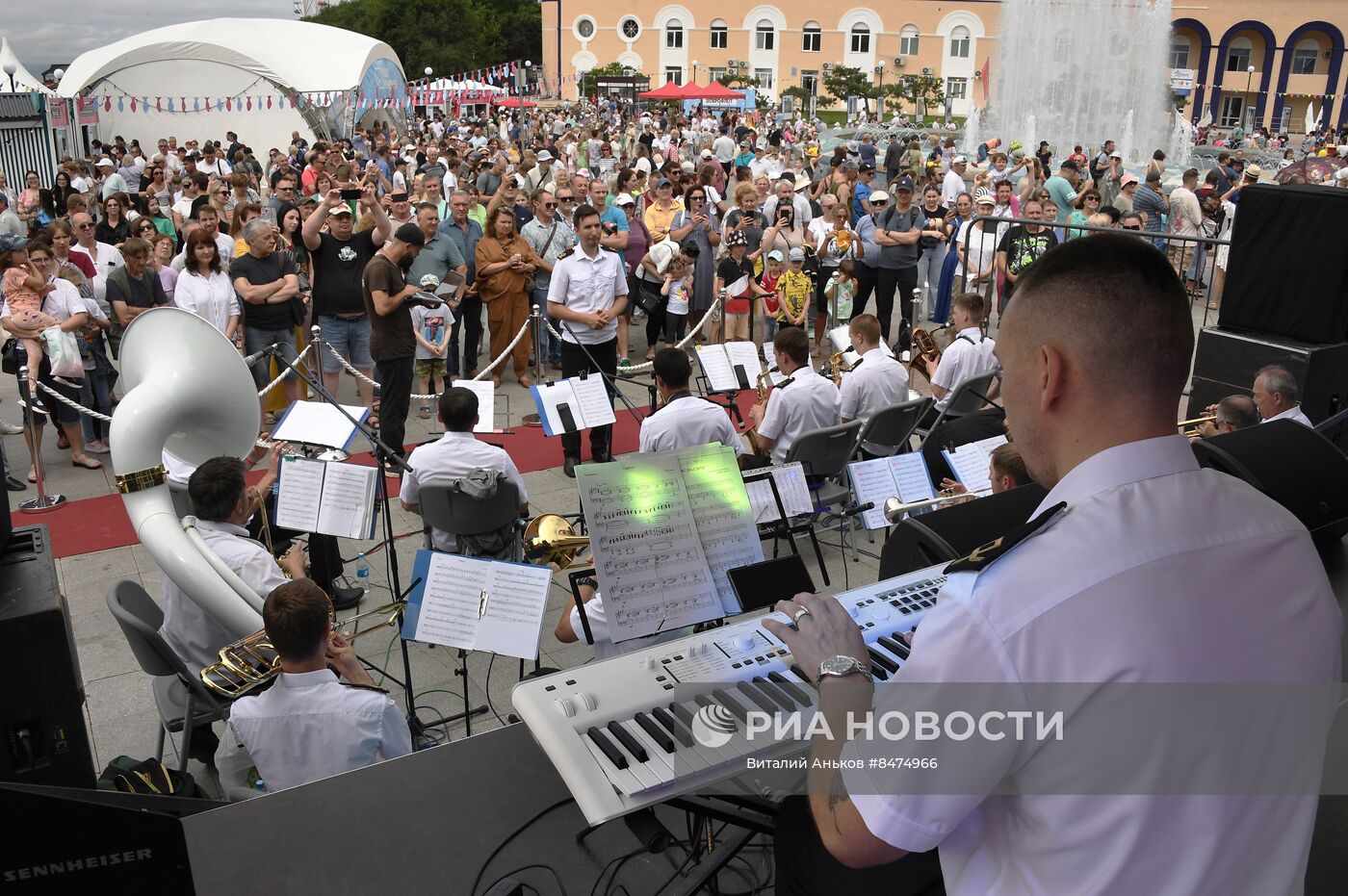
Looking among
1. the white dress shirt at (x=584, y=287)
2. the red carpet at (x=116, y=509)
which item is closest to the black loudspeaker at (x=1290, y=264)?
the white dress shirt at (x=584, y=287)

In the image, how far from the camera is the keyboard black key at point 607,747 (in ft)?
7.76

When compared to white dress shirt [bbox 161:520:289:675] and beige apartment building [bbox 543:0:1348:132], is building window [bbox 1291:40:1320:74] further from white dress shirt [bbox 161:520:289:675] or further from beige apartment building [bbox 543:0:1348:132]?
white dress shirt [bbox 161:520:289:675]

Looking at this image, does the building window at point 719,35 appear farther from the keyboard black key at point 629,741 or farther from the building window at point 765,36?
the keyboard black key at point 629,741

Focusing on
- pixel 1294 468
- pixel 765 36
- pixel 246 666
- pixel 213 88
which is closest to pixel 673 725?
pixel 246 666

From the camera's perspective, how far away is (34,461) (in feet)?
24.9

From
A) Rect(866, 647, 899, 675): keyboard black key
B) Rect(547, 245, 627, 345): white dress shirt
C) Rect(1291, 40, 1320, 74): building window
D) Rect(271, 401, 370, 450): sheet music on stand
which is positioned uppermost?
Rect(1291, 40, 1320, 74): building window

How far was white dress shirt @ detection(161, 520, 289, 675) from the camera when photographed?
4.44 meters

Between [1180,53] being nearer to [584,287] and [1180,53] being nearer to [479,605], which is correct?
[584,287]

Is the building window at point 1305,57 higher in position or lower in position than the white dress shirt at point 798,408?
→ higher

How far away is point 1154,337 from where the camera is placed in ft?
5.38

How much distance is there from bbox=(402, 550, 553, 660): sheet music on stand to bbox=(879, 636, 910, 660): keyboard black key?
138 cm

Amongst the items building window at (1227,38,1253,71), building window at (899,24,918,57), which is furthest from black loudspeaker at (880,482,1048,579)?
building window at (1227,38,1253,71)

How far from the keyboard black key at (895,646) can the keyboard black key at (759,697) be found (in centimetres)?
40

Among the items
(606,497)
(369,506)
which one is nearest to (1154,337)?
(606,497)
